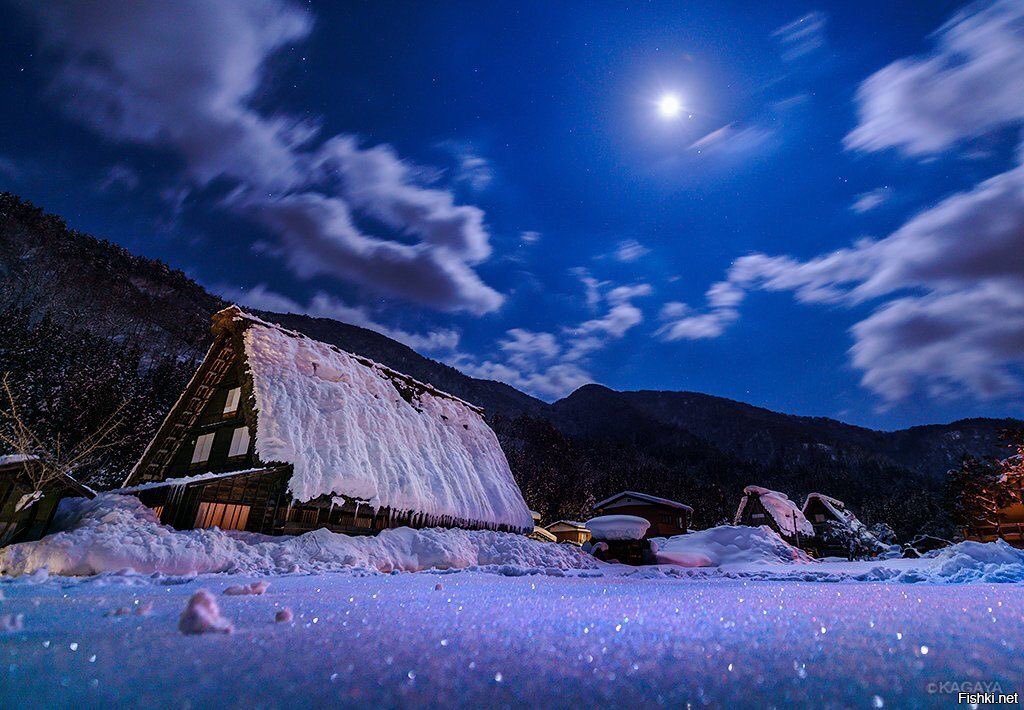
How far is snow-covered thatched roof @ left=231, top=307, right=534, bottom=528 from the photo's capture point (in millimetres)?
10820

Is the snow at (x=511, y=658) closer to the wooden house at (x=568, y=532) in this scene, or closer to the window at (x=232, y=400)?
the window at (x=232, y=400)

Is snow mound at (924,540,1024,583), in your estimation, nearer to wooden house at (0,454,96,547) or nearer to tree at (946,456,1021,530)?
tree at (946,456,1021,530)

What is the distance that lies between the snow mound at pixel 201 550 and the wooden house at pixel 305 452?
1.21m

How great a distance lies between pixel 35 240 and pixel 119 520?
Result: 70.3 metres

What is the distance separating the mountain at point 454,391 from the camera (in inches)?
1003

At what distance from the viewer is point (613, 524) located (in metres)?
15.4

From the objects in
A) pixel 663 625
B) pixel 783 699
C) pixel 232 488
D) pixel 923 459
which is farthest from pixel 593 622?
pixel 923 459

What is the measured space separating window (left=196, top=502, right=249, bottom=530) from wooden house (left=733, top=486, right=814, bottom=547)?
2653 cm

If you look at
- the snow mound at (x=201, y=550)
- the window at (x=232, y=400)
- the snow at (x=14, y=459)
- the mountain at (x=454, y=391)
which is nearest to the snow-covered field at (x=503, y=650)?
the snow mound at (x=201, y=550)

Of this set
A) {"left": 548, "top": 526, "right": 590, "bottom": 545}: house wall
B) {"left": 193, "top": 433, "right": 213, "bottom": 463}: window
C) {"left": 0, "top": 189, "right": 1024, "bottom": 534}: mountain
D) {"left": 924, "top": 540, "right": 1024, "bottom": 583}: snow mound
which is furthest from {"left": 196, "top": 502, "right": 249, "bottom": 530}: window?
{"left": 548, "top": 526, "right": 590, "bottom": 545}: house wall

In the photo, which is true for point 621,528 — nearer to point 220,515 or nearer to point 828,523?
point 220,515

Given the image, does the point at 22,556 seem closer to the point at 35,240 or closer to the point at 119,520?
the point at 119,520

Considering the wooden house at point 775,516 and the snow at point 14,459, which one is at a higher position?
the snow at point 14,459

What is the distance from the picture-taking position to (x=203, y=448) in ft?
47.2
